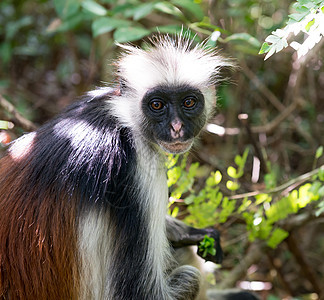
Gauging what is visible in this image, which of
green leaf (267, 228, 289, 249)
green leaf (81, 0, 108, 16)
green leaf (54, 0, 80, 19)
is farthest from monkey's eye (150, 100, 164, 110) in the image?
green leaf (54, 0, 80, 19)

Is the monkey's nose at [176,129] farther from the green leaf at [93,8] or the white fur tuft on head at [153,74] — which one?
the green leaf at [93,8]

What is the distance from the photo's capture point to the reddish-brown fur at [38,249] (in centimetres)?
343

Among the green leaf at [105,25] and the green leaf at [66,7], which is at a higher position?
the green leaf at [105,25]

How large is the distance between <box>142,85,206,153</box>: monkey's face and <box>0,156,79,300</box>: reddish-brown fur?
0.77 m

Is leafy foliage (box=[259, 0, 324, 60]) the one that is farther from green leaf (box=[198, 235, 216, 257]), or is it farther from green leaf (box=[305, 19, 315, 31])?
green leaf (box=[198, 235, 216, 257])

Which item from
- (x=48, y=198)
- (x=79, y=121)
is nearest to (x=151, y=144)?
(x=79, y=121)

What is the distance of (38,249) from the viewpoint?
3.43m

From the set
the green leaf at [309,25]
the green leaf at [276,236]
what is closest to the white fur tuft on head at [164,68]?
the green leaf at [309,25]

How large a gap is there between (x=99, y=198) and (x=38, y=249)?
0.52m

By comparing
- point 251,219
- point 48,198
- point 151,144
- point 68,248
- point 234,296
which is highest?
point 151,144

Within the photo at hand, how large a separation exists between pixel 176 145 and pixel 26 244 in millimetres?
1195

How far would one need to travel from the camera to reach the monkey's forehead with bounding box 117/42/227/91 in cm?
374

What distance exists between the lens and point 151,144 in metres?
3.80

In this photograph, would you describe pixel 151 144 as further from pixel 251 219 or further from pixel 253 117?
pixel 253 117
